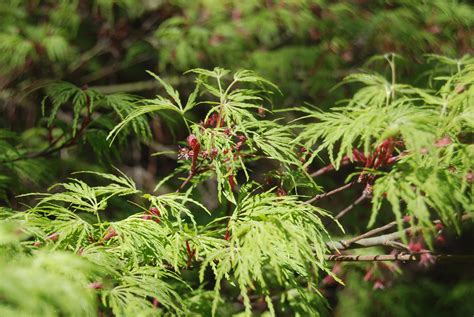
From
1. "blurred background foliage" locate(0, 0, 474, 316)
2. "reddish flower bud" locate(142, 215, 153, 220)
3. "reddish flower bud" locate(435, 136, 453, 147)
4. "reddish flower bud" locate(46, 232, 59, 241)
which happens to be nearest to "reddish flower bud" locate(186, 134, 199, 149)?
"reddish flower bud" locate(142, 215, 153, 220)

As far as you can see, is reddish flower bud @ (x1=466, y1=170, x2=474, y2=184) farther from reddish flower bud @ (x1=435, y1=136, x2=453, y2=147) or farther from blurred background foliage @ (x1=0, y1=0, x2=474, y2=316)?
blurred background foliage @ (x1=0, y1=0, x2=474, y2=316)

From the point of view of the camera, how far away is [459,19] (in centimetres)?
284

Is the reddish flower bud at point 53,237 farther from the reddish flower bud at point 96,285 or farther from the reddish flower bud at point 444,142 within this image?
the reddish flower bud at point 444,142

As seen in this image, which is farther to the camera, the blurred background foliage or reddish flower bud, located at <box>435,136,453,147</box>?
the blurred background foliage

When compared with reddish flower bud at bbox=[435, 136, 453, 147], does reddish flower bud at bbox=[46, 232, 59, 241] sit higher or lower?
lower

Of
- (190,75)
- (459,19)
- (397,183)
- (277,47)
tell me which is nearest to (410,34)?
(459,19)

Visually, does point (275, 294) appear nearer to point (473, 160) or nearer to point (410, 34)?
point (473, 160)

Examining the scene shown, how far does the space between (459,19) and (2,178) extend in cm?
260

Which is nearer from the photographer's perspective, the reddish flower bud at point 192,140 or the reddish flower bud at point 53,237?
the reddish flower bud at point 53,237

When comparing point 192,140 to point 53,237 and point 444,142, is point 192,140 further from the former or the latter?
point 444,142

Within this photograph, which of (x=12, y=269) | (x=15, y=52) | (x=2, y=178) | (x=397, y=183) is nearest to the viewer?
(x=12, y=269)

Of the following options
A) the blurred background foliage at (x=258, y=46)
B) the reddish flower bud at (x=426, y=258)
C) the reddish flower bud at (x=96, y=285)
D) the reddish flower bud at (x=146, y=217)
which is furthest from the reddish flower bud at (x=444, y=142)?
the blurred background foliage at (x=258, y=46)

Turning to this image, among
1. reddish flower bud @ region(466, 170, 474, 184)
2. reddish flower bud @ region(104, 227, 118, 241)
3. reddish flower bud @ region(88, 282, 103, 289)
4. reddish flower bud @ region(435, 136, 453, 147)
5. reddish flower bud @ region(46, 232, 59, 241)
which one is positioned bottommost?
reddish flower bud @ region(88, 282, 103, 289)

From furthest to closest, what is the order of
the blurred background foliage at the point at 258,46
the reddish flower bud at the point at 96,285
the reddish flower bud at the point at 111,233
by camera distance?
the blurred background foliage at the point at 258,46 < the reddish flower bud at the point at 111,233 < the reddish flower bud at the point at 96,285
